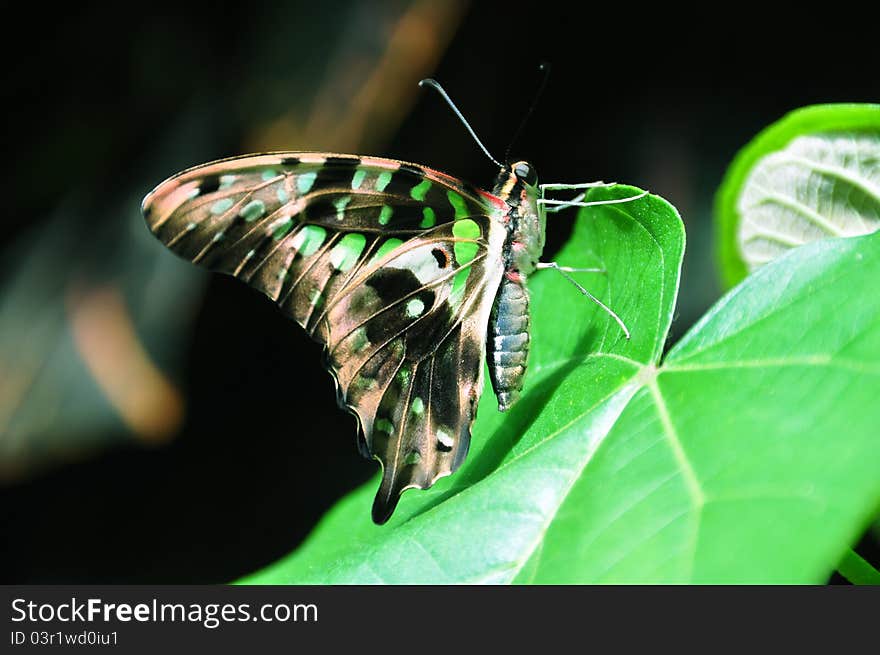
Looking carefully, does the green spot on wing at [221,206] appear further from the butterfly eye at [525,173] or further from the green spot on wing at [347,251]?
the butterfly eye at [525,173]

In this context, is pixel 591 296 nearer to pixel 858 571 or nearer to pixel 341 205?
pixel 341 205

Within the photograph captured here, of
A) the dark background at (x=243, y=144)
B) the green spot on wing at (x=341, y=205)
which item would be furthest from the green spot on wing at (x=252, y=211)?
the dark background at (x=243, y=144)

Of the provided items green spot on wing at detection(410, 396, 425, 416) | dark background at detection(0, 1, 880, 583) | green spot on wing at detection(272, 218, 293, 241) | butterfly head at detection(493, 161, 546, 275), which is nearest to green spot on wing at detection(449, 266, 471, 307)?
butterfly head at detection(493, 161, 546, 275)

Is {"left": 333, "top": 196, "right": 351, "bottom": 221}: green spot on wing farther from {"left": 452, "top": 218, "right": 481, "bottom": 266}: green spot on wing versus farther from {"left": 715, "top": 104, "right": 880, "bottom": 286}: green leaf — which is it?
{"left": 715, "top": 104, "right": 880, "bottom": 286}: green leaf

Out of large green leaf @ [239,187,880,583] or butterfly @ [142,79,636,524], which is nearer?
large green leaf @ [239,187,880,583]

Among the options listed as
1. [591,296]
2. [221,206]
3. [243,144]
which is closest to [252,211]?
[221,206]
